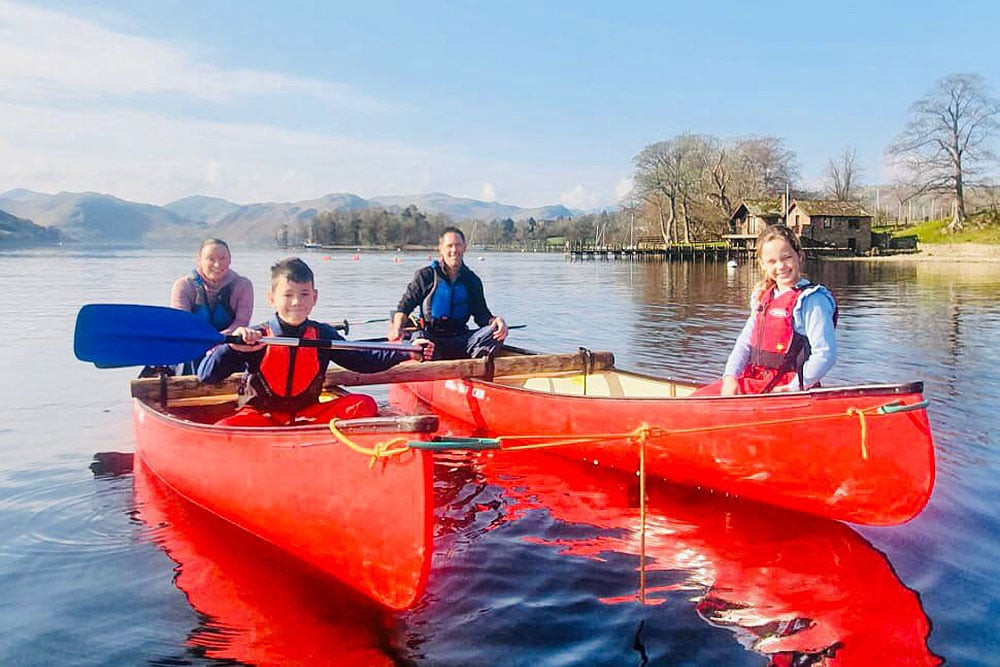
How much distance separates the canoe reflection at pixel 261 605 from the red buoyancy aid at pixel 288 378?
2.91 feet

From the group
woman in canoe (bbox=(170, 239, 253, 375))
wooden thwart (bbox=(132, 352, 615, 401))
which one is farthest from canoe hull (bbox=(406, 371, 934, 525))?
woman in canoe (bbox=(170, 239, 253, 375))

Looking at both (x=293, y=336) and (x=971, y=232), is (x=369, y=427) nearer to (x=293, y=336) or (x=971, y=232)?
(x=293, y=336)

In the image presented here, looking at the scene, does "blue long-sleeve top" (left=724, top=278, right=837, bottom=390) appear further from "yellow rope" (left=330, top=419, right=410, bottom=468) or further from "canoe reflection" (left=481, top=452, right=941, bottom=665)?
"yellow rope" (left=330, top=419, right=410, bottom=468)

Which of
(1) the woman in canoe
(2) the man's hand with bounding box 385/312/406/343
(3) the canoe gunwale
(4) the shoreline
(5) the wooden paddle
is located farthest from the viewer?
(4) the shoreline

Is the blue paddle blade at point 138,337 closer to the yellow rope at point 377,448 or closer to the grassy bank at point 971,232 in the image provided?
the yellow rope at point 377,448

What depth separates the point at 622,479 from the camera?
6.22 meters

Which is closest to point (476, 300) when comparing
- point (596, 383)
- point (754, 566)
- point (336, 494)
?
point (596, 383)

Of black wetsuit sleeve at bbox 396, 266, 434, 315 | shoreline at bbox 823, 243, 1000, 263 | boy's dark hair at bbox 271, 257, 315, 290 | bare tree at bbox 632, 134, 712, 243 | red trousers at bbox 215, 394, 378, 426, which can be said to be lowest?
red trousers at bbox 215, 394, 378, 426

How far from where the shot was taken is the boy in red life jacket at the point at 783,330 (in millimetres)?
4918

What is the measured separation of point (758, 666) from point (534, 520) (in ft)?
7.16

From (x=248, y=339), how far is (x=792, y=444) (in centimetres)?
333

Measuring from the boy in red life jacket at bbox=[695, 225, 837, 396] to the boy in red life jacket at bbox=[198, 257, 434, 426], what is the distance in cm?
220

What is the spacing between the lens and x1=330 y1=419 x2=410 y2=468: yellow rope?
3549 mm

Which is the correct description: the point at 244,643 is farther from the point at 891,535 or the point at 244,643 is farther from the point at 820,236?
the point at 820,236
